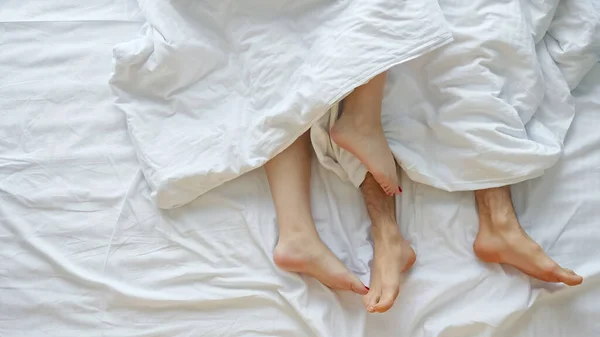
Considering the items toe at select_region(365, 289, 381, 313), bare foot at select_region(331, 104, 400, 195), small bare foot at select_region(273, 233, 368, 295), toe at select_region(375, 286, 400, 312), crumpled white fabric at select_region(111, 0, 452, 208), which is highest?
crumpled white fabric at select_region(111, 0, 452, 208)

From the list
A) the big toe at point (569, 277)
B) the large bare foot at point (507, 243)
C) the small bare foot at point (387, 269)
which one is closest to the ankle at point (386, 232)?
the small bare foot at point (387, 269)

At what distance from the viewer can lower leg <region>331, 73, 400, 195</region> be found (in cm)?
99

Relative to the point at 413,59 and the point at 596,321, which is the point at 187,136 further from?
the point at 596,321

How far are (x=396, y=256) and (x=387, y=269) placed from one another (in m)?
0.02

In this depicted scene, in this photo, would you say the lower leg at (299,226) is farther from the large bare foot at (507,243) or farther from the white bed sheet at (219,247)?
the large bare foot at (507,243)

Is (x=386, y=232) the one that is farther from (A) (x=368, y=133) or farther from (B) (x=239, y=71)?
(B) (x=239, y=71)

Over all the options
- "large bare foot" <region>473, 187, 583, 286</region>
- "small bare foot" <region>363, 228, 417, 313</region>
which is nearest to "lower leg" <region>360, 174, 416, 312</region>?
"small bare foot" <region>363, 228, 417, 313</region>

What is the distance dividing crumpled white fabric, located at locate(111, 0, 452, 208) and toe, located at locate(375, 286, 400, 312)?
263mm

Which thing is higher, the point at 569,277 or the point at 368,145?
the point at 368,145

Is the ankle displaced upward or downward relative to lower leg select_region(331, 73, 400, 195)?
downward

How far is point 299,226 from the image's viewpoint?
3.27 feet

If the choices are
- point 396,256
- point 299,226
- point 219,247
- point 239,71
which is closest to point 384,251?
point 396,256

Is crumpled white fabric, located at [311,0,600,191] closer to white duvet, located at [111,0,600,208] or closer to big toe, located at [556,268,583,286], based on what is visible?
white duvet, located at [111,0,600,208]

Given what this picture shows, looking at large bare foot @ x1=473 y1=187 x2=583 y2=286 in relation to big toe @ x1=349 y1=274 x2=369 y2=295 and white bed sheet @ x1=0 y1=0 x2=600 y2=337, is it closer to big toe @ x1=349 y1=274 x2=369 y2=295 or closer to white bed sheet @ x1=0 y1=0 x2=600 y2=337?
white bed sheet @ x1=0 y1=0 x2=600 y2=337
